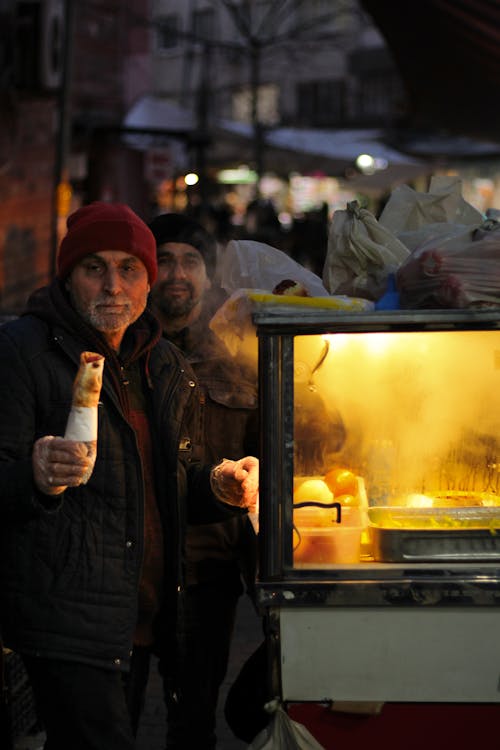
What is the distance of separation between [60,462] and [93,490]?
0.33m

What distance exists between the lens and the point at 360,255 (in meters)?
3.84

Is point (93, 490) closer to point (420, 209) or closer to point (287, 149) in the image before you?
point (420, 209)

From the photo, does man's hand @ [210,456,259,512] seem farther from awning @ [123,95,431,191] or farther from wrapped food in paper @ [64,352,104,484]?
awning @ [123,95,431,191]

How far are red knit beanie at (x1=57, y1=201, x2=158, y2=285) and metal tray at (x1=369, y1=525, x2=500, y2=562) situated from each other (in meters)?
1.02

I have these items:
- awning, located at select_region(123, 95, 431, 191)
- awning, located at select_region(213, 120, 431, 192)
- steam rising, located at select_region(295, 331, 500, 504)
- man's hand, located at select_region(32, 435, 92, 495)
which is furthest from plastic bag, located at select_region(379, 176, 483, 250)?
awning, located at select_region(213, 120, 431, 192)

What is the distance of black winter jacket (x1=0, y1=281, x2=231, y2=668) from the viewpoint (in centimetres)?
322

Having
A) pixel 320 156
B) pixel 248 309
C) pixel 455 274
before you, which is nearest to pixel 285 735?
pixel 248 309

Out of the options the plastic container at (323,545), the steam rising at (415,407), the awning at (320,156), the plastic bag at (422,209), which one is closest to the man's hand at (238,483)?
the steam rising at (415,407)

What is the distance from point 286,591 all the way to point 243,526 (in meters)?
1.04

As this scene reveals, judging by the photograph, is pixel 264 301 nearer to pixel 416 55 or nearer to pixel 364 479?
pixel 364 479

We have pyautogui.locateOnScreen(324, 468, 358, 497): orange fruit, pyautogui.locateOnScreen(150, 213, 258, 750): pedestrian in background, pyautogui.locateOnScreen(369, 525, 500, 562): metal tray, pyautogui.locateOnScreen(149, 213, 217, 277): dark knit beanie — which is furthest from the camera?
pyautogui.locateOnScreen(149, 213, 217, 277): dark knit beanie

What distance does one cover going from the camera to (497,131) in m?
15.7

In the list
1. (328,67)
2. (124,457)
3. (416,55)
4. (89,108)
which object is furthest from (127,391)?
(328,67)

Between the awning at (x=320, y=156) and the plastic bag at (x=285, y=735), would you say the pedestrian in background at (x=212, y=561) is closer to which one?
the plastic bag at (x=285, y=735)
